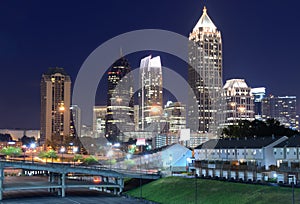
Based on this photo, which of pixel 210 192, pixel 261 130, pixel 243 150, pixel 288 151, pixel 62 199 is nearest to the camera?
pixel 210 192

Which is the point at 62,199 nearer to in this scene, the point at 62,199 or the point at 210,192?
the point at 62,199

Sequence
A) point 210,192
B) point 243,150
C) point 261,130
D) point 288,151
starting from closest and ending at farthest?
point 210,192 < point 288,151 < point 243,150 < point 261,130

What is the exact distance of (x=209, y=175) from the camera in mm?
87750

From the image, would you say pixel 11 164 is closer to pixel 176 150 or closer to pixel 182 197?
pixel 182 197

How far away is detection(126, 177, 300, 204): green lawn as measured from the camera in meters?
59.6

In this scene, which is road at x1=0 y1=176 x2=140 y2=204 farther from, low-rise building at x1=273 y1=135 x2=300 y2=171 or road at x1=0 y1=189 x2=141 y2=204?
low-rise building at x1=273 y1=135 x2=300 y2=171

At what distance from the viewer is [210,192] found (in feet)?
232

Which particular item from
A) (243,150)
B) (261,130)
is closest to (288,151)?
(243,150)

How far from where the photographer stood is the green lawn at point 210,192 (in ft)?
196

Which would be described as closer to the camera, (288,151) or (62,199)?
(62,199)

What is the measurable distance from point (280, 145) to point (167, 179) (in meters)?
24.2

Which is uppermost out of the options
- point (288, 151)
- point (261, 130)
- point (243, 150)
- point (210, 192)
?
point (261, 130)

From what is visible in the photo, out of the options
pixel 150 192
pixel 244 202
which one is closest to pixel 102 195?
pixel 150 192

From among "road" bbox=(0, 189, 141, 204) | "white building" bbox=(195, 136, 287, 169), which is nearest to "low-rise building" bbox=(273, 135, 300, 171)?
"white building" bbox=(195, 136, 287, 169)
